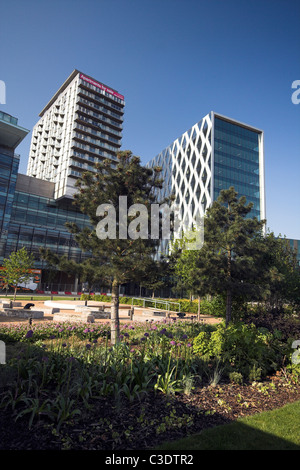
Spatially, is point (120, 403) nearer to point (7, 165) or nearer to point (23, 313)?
point (23, 313)

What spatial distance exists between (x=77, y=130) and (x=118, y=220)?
65070 millimetres

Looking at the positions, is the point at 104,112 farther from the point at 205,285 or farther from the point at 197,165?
the point at 205,285

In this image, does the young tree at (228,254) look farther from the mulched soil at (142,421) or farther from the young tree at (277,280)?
the mulched soil at (142,421)

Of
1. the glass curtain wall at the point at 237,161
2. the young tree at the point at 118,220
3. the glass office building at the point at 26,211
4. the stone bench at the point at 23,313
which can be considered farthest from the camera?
the glass curtain wall at the point at 237,161

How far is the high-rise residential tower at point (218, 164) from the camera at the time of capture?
62.1 meters

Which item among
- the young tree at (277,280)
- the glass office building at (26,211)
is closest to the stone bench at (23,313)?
the young tree at (277,280)

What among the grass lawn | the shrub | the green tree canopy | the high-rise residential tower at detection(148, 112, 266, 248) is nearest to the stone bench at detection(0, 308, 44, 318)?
the green tree canopy

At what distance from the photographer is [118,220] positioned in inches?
Result: 391

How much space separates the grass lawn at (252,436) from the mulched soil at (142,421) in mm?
205

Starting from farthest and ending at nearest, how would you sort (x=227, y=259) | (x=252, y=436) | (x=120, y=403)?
(x=227, y=259)
(x=120, y=403)
(x=252, y=436)

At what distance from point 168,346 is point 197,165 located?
63365 millimetres

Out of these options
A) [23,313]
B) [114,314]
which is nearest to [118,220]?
[114,314]

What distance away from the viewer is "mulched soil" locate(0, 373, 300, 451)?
3438 millimetres
